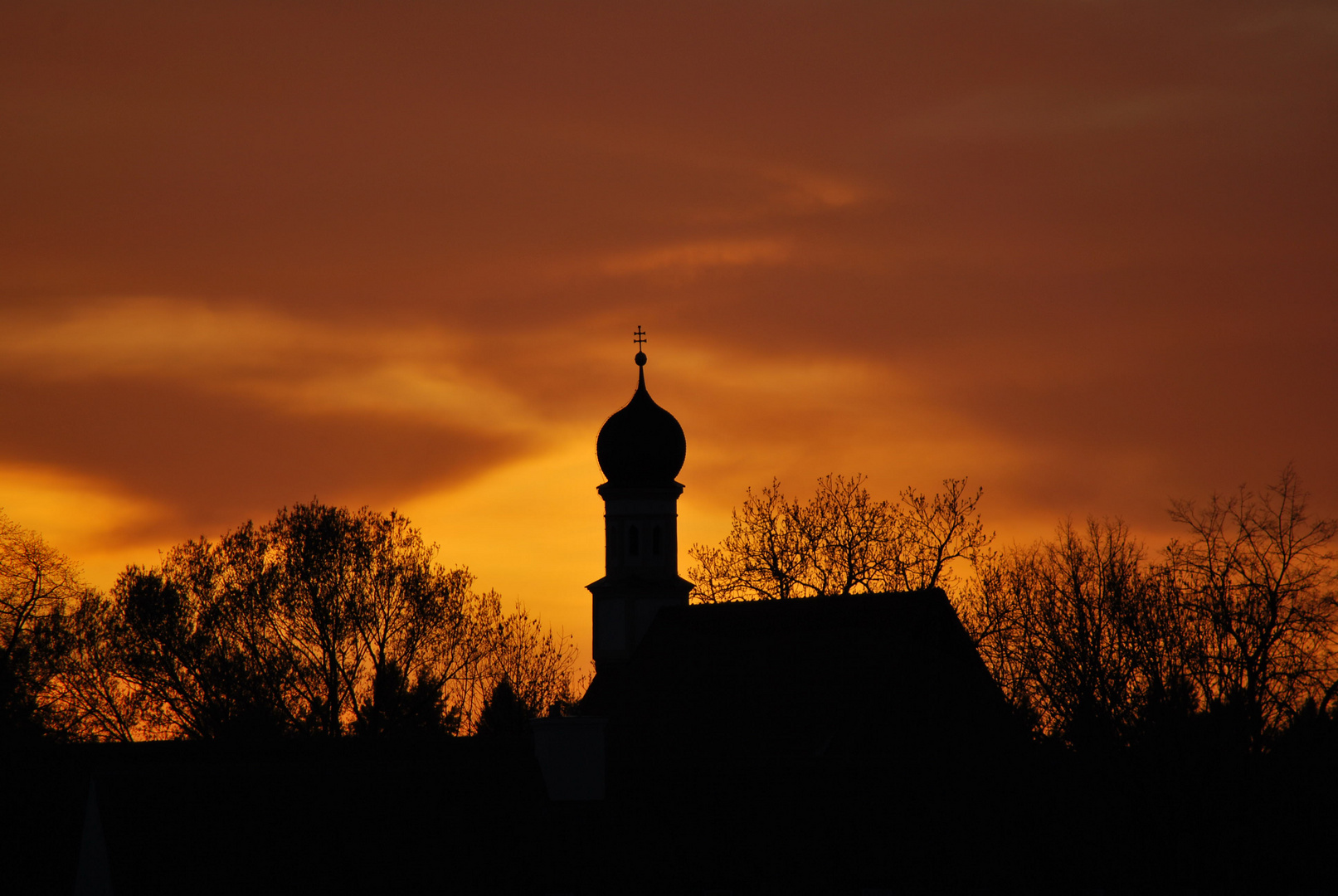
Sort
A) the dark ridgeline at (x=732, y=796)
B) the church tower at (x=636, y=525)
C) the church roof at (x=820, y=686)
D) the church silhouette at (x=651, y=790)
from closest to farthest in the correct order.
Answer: the church silhouette at (x=651, y=790) → the dark ridgeline at (x=732, y=796) → the church roof at (x=820, y=686) → the church tower at (x=636, y=525)

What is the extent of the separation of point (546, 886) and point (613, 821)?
3406mm

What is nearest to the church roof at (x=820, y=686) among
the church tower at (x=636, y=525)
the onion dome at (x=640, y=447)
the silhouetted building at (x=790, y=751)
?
the silhouetted building at (x=790, y=751)

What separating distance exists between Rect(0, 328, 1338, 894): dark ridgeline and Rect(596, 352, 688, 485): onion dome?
9.28 metres

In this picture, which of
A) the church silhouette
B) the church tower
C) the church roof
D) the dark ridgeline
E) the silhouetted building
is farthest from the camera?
the church tower

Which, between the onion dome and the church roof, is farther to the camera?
the onion dome

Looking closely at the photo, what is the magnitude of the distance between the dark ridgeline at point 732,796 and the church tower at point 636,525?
233 inches

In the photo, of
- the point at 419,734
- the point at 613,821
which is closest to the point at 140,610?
the point at 419,734

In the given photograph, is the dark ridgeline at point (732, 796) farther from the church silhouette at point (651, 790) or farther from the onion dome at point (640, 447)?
the onion dome at point (640, 447)

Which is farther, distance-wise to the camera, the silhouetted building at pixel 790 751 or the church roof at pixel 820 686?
the church roof at pixel 820 686

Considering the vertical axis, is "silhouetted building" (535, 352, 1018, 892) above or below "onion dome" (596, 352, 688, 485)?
below

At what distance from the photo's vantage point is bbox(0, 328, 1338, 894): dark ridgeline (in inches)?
1446

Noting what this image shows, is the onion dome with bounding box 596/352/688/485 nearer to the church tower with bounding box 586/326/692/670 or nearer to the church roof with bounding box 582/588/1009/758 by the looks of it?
the church tower with bounding box 586/326/692/670

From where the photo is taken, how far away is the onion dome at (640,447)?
64.9m

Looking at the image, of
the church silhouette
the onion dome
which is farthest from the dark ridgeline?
the onion dome
